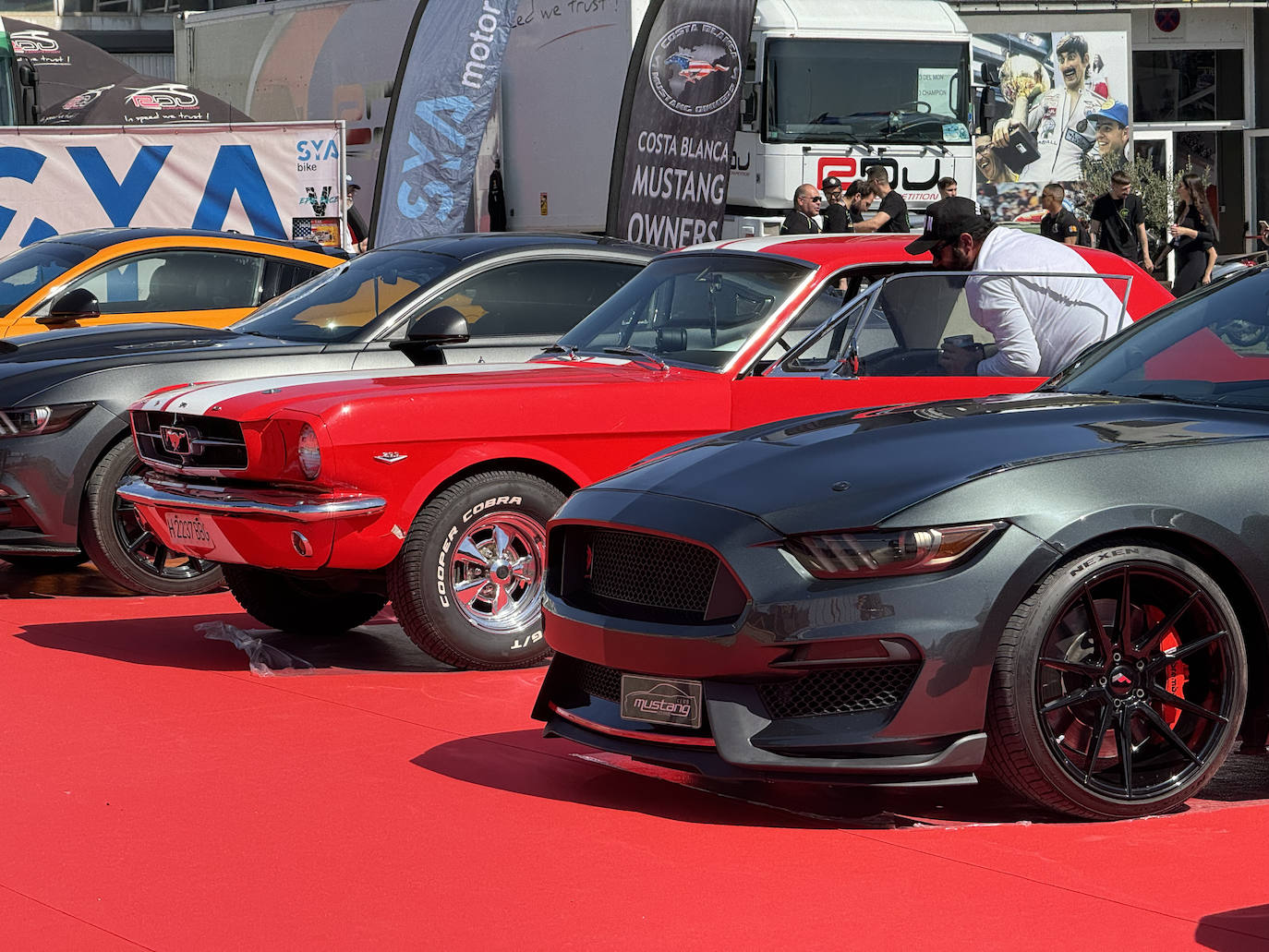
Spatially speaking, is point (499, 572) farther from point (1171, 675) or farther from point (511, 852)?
point (1171, 675)

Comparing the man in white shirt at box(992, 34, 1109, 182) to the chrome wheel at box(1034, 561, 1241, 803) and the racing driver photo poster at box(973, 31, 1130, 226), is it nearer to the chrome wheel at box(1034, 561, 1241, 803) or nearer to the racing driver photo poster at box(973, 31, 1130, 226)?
the racing driver photo poster at box(973, 31, 1130, 226)

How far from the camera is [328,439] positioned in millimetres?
6273

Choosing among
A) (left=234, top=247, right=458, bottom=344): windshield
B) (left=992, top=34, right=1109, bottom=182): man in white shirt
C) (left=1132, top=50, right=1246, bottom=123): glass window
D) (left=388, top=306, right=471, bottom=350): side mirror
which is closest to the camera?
(left=388, top=306, right=471, bottom=350): side mirror

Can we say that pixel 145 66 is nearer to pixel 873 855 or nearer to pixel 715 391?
pixel 715 391

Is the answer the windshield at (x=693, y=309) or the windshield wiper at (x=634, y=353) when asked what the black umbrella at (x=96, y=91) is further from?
the windshield wiper at (x=634, y=353)

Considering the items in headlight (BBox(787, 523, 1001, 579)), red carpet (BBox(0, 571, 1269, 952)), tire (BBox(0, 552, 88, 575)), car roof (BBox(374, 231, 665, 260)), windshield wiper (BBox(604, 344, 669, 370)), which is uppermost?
car roof (BBox(374, 231, 665, 260))

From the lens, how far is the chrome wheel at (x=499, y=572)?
6.65 m

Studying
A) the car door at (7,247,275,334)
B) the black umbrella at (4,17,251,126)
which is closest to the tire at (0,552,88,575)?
the car door at (7,247,275,334)

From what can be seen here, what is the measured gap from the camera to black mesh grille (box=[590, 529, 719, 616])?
461cm

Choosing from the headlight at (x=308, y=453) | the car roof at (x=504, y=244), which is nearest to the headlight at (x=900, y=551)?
the headlight at (x=308, y=453)

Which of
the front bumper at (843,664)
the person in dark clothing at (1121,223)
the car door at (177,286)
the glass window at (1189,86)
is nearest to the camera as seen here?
the front bumper at (843,664)

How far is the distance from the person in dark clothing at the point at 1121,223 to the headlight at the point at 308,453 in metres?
14.2

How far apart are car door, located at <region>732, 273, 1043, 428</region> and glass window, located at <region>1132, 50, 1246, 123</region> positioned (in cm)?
3042

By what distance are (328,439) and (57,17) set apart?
41053 millimetres
